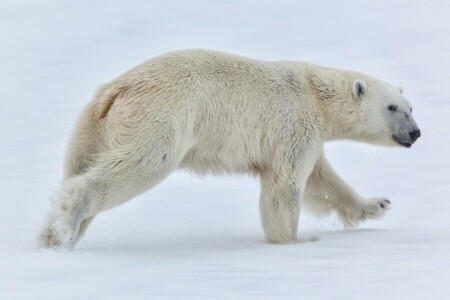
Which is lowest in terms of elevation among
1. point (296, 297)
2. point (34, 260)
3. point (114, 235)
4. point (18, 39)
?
point (18, 39)

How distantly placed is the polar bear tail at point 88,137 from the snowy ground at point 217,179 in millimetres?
695

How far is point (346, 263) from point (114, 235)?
260cm

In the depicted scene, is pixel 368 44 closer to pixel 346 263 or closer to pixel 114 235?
pixel 114 235

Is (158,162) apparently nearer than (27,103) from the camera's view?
Yes

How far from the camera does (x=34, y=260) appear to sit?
727 cm

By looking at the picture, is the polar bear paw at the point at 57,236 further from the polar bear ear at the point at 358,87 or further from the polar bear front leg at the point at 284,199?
the polar bear ear at the point at 358,87

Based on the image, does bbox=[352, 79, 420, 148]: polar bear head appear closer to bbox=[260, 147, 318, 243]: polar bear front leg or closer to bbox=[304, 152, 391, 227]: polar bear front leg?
bbox=[304, 152, 391, 227]: polar bear front leg

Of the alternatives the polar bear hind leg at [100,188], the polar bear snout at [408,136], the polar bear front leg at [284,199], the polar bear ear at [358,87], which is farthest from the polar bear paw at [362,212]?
Answer: the polar bear hind leg at [100,188]

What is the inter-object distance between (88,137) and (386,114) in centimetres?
275

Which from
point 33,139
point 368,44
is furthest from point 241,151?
point 368,44

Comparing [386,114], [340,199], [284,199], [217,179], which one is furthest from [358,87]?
[217,179]

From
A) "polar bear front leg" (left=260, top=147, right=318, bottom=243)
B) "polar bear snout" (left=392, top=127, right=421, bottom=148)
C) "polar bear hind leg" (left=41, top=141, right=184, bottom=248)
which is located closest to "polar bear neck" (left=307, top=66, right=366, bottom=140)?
"polar bear snout" (left=392, top=127, right=421, bottom=148)

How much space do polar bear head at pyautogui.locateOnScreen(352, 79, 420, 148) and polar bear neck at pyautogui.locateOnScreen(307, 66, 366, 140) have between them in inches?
2.6

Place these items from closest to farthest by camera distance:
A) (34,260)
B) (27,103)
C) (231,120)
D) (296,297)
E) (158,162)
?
(296,297), (34,260), (158,162), (231,120), (27,103)
